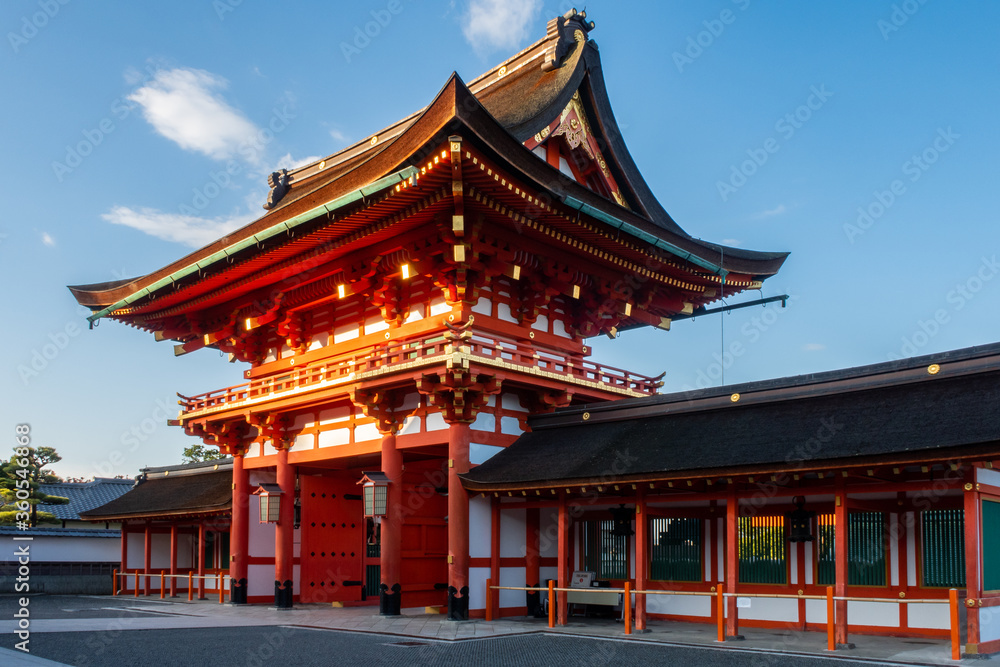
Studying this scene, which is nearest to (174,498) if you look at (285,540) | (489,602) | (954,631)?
(285,540)

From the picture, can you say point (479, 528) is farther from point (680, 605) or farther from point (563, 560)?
point (680, 605)

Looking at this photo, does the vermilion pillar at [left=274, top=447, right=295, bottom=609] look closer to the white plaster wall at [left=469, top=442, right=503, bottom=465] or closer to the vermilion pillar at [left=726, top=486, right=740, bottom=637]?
the white plaster wall at [left=469, top=442, right=503, bottom=465]

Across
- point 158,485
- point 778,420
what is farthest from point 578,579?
point 158,485

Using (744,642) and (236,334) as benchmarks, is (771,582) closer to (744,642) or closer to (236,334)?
(744,642)

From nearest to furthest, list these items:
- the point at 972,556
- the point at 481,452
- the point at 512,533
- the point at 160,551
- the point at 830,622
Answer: the point at 972,556 → the point at 830,622 → the point at 481,452 → the point at 512,533 → the point at 160,551

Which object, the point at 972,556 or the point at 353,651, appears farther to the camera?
the point at 353,651

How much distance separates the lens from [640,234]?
19906 millimetres

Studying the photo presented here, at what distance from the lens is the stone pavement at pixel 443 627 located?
13258 millimetres

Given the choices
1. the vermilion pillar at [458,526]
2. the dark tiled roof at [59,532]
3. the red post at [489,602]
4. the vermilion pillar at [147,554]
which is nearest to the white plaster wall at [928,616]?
→ the red post at [489,602]

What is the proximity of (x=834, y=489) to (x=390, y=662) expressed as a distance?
24.8 ft

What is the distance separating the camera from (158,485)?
3266 cm

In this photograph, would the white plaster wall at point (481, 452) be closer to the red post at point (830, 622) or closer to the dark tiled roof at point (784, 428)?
the dark tiled roof at point (784, 428)

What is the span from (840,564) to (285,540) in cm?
1437

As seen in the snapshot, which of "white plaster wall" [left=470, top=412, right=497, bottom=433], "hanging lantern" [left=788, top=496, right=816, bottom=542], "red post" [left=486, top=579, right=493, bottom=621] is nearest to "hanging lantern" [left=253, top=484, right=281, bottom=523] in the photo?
"white plaster wall" [left=470, top=412, right=497, bottom=433]
